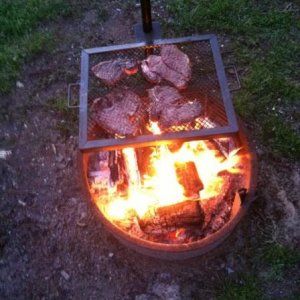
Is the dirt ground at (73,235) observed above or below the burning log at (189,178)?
below

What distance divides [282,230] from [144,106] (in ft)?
4.69

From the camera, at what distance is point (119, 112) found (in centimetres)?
243

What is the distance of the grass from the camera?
139 inches

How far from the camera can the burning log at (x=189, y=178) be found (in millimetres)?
2879

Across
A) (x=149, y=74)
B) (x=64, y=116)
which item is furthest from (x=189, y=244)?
(x=64, y=116)

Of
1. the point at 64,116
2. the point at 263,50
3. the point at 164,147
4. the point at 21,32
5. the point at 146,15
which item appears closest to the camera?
the point at 146,15

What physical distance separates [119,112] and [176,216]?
0.94m

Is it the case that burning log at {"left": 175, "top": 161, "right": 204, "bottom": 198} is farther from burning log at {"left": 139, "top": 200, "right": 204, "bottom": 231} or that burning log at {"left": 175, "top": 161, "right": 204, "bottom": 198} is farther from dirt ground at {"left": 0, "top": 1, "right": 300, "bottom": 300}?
dirt ground at {"left": 0, "top": 1, "right": 300, "bottom": 300}

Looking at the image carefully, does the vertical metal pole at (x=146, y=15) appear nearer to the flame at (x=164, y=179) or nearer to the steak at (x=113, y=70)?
the steak at (x=113, y=70)

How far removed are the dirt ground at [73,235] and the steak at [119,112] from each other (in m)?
0.66

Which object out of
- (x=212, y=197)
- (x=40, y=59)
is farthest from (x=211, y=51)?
(x=40, y=59)

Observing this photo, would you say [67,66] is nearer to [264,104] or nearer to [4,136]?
[4,136]

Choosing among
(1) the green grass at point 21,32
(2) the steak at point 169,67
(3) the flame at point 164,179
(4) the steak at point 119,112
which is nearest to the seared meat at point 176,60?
(2) the steak at point 169,67

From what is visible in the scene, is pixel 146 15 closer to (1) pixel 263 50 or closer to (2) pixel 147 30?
(2) pixel 147 30
